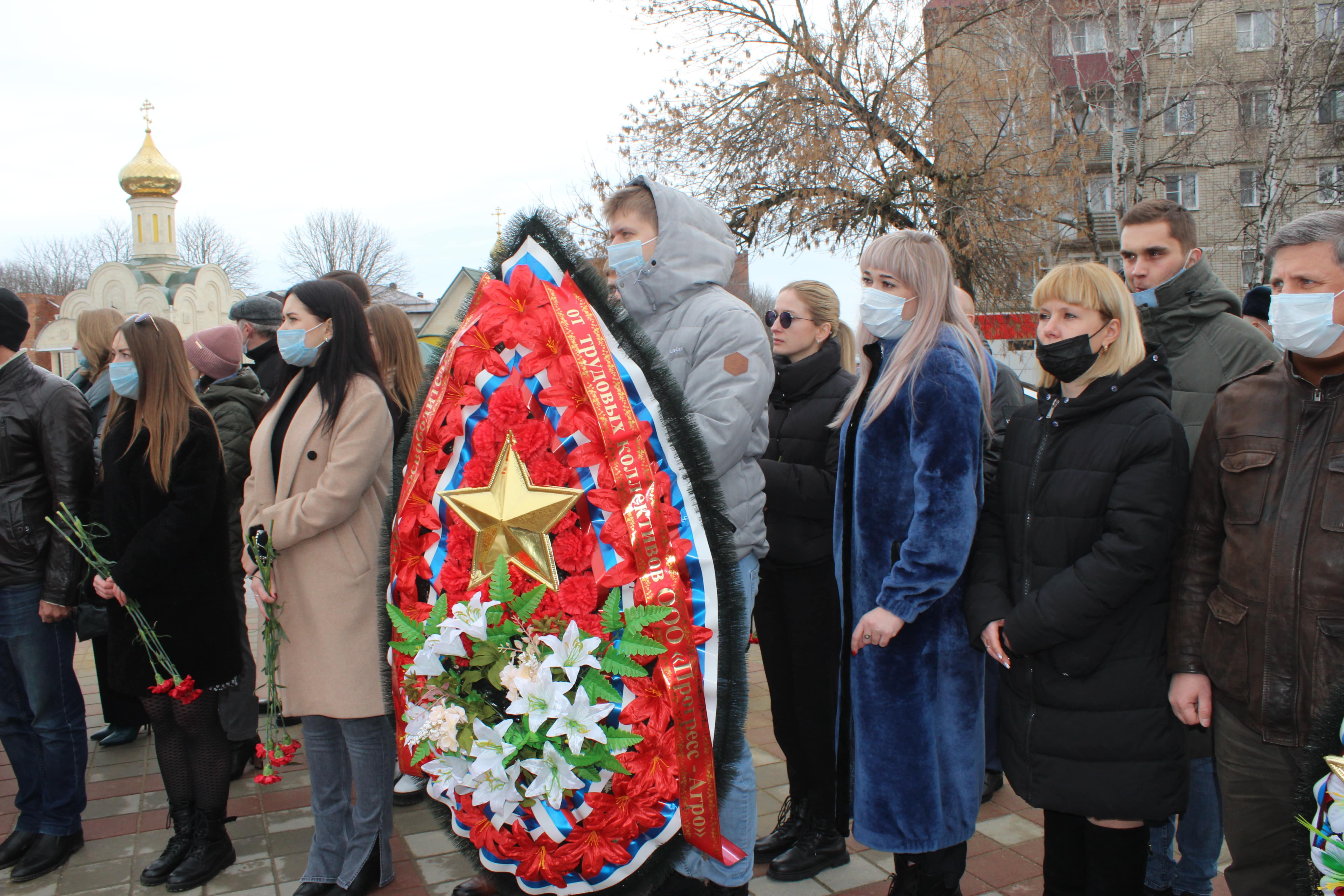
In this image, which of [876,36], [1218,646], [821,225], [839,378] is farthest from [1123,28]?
[1218,646]

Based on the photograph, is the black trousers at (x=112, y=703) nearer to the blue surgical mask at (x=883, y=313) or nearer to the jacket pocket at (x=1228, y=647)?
the blue surgical mask at (x=883, y=313)

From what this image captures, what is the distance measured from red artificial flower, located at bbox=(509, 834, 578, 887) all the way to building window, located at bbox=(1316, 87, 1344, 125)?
96.8ft

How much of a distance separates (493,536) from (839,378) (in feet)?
6.07

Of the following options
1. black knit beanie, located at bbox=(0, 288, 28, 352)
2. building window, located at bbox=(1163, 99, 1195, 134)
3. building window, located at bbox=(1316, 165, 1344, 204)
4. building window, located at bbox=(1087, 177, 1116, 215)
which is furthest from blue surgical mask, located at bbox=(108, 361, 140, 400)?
building window, located at bbox=(1163, 99, 1195, 134)

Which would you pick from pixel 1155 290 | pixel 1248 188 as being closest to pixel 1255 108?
pixel 1248 188

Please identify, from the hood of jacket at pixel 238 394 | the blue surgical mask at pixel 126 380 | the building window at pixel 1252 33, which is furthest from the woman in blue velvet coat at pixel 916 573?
the building window at pixel 1252 33

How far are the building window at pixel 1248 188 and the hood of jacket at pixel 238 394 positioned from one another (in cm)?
2705

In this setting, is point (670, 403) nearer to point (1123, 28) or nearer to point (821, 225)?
point (821, 225)

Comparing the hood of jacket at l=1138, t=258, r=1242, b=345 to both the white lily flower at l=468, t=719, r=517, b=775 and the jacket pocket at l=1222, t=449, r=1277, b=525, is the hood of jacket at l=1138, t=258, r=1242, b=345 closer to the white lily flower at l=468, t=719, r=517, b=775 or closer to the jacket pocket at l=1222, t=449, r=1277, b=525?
the jacket pocket at l=1222, t=449, r=1277, b=525

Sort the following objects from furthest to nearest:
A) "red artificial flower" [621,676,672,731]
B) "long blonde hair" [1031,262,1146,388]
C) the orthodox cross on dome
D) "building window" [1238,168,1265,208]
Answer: "building window" [1238,168,1265,208] < "long blonde hair" [1031,262,1146,388] < the orthodox cross on dome < "red artificial flower" [621,676,672,731]

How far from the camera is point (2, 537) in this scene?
12.5 ft

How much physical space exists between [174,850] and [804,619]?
2.62m

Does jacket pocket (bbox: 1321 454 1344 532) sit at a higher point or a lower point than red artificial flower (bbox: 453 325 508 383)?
lower

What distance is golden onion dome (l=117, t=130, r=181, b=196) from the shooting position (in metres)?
35.8
